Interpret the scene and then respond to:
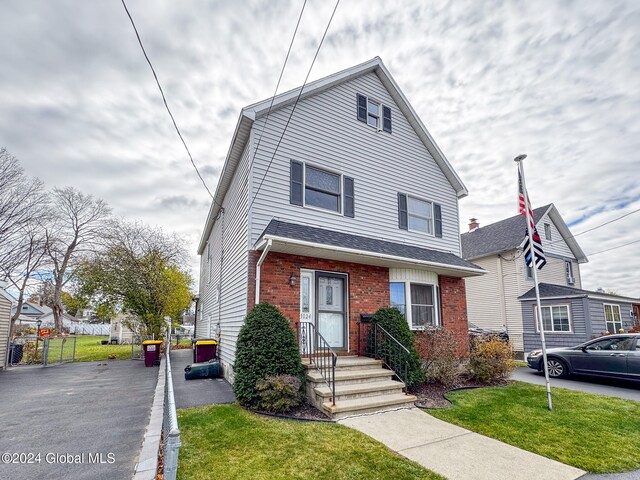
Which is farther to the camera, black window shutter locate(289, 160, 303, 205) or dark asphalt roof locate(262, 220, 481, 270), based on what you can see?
black window shutter locate(289, 160, 303, 205)

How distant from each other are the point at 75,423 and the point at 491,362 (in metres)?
9.11

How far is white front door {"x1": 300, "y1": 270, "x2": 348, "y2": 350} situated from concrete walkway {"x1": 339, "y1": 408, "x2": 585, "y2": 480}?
8.85ft

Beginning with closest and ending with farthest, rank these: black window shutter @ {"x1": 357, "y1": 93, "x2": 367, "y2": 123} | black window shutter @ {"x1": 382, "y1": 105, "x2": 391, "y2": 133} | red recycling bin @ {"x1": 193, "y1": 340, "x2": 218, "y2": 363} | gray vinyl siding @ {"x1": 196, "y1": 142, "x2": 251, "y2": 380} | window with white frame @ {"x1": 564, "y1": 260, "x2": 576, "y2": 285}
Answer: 1. gray vinyl siding @ {"x1": 196, "y1": 142, "x2": 251, "y2": 380}
2. black window shutter @ {"x1": 357, "y1": 93, "x2": 367, "y2": 123}
3. red recycling bin @ {"x1": 193, "y1": 340, "x2": 218, "y2": 363}
4. black window shutter @ {"x1": 382, "y1": 105, "x2": 391, "y2": 133}
5. window with white frame @ {"x1": 564, "y1": 260, "x2": 576, "y2": 285}

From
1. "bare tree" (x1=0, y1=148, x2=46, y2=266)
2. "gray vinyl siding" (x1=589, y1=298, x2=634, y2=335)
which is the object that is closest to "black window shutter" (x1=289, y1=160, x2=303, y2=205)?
"gray vinyl siding" (x1=589, y1=298, x2=634, y2=335)

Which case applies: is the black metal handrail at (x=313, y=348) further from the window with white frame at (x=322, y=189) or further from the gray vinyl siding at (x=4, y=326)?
the gray vinyl siding at (x=4, y=326)

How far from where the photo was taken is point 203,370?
30.9 feet

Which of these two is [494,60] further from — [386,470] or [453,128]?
[386,470]

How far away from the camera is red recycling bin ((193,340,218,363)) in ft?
35.2

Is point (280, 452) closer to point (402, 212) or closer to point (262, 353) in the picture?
point (262, 353)

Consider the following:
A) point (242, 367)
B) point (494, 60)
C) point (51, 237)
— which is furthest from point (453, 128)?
point (51, 237)

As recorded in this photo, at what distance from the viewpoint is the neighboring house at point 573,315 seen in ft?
47.2

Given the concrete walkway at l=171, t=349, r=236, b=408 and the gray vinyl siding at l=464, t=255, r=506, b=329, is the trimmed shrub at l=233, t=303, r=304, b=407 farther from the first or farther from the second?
the gray vinyl siding at l=464, t=255, r=506, b=329

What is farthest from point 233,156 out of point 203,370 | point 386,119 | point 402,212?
point 203,370

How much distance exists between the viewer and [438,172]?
12.0 meters
